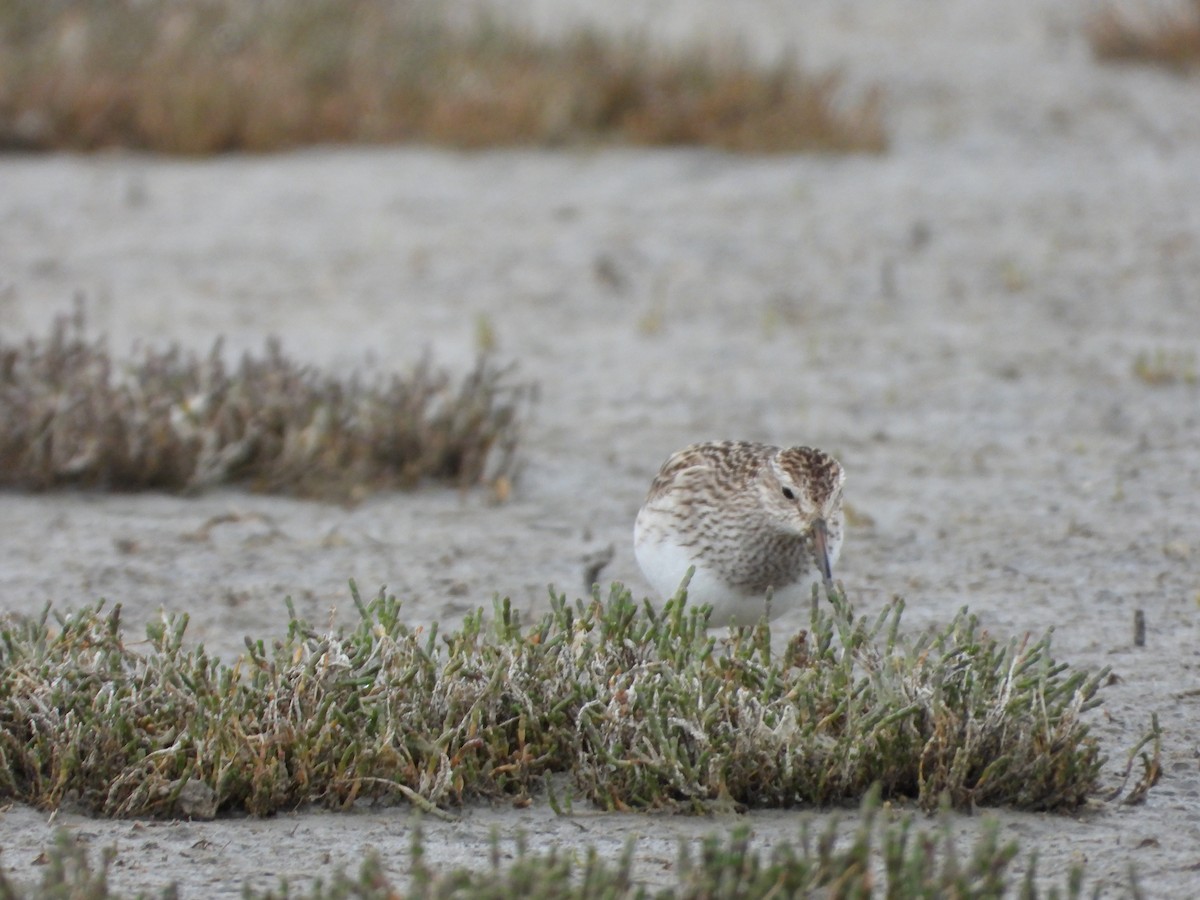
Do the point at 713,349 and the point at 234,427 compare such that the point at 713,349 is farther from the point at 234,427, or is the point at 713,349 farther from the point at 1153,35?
the point at 1153,35

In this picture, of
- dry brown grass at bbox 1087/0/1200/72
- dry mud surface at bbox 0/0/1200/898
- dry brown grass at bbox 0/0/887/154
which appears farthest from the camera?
dry brown grass at bbox 1087/0/1200/72

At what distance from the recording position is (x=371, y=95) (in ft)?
34.9

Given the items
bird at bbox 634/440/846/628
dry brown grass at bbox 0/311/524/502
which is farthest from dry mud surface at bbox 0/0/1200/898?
bird at bbox 634/440/846/628

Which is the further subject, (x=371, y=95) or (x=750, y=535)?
(x=371, y=95)

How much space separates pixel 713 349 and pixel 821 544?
3.76 m

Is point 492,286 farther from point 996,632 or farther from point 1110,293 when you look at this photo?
point 996,632

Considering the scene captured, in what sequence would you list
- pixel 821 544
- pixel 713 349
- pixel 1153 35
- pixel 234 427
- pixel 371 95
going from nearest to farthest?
pixel 821 544, pixel 234 427, pixel 713 349, pixel 371 95, pixel 1153 35

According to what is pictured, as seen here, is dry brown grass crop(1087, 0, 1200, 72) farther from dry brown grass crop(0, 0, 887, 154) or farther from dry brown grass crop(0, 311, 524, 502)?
dry brown grass crop(0, 311, 524, 502)

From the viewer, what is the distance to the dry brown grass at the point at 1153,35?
11.9 m

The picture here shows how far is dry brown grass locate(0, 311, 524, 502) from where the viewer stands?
5980 mm

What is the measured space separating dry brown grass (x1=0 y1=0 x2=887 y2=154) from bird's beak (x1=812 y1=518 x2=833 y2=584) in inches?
259

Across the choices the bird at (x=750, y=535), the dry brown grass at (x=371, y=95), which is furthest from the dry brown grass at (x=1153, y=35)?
the bird at (x=750, y=535)

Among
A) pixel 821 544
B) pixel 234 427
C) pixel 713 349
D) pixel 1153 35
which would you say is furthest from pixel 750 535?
pixel 1153 35

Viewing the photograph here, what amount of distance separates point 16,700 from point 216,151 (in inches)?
278
